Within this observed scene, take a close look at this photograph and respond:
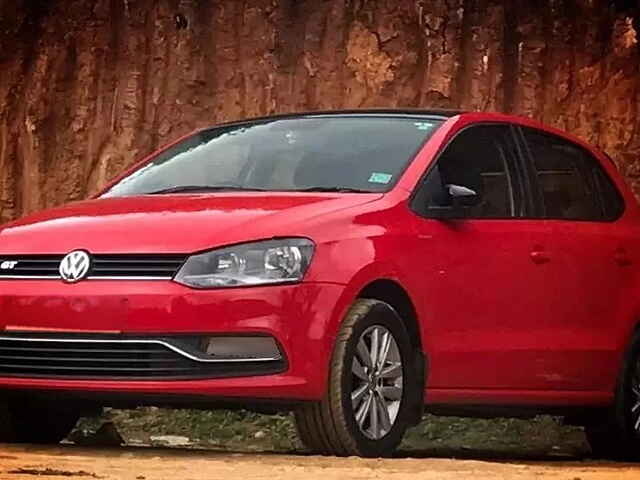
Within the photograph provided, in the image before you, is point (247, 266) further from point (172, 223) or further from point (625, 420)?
point (625, 420)

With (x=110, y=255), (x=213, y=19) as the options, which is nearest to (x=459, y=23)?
(x=213, y=19)

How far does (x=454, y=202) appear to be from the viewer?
8523 millimetres

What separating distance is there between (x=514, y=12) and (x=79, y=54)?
3.39m

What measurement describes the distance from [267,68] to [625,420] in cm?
574

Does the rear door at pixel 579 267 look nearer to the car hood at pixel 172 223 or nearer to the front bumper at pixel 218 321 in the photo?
the car hood at pixel 172 223

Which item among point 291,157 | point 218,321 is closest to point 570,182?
point 291,157

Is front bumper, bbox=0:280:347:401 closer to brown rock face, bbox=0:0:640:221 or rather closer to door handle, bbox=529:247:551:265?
door handle, bbox=529:247:551:265

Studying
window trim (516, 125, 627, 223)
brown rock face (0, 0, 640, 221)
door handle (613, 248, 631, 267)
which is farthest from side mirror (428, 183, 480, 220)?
brown rock face (0, 0, 640, 221)

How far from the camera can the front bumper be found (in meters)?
7.54

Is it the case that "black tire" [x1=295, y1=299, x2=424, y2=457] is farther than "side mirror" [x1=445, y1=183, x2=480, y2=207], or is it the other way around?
"side mirror" [x1=445, y1=183, x2=480, y2=207]

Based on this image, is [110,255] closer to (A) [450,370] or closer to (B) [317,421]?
(B) [317,421]

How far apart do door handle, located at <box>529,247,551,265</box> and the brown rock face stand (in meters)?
5.05

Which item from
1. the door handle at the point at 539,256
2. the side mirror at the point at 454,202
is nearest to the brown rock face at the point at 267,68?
the door handle at the point at 539,256

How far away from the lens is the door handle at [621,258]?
32.4ft
